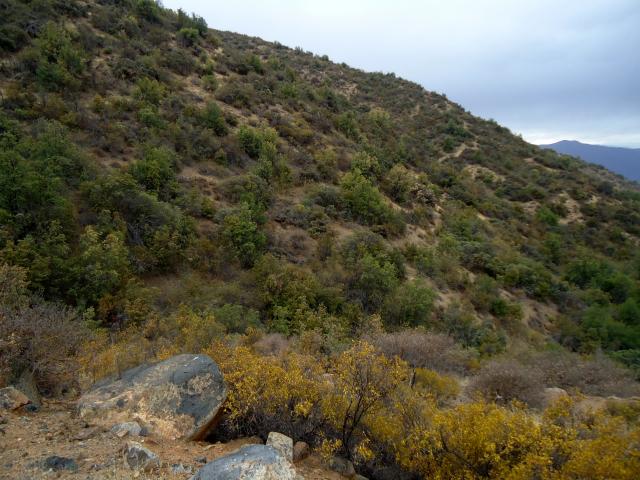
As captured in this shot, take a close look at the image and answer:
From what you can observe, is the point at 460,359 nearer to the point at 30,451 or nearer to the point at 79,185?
the point at 30,451

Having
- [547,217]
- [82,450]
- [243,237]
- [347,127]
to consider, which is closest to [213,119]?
[243,237]

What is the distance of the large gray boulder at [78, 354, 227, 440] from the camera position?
4391 mm

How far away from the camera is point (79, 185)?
11609 mm

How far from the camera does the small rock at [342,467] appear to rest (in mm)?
4305

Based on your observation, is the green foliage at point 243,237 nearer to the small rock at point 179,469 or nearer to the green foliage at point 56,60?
the small rock at point 179,469

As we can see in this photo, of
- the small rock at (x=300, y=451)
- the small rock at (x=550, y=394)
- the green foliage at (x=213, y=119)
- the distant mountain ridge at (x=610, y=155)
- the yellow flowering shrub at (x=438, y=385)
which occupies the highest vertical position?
the distant mountain ridge at (x=610, y=155)

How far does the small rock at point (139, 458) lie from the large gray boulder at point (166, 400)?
0.56 m

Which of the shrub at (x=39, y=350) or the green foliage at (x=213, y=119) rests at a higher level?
the green foliage at (x=213, y=119)

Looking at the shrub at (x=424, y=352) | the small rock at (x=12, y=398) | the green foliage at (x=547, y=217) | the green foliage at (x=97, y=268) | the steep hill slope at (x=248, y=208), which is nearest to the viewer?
the small rock at (x=12, y=398)

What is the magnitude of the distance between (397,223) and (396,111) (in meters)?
26.8

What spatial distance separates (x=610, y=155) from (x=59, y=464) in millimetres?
148789

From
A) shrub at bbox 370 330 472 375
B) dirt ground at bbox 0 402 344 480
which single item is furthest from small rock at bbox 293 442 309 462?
shrub at bbox 370 330 472 375

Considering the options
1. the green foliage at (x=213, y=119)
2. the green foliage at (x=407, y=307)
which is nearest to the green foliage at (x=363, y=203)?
the green foliage at (x=407, y=307)

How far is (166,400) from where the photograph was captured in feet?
15.0
